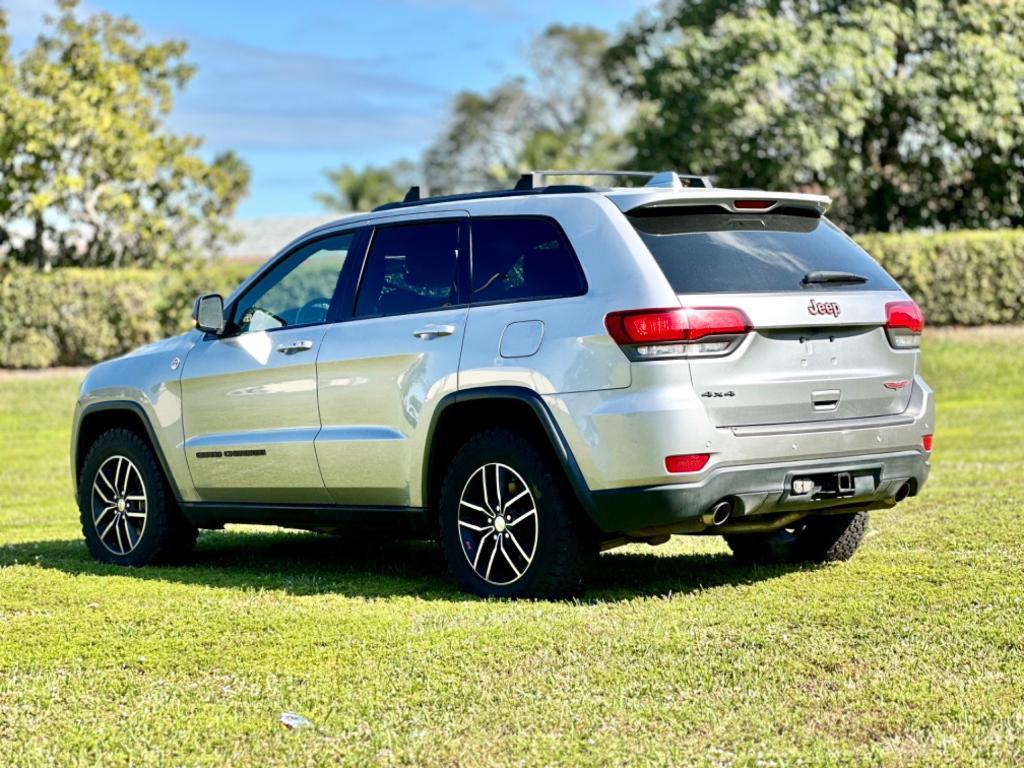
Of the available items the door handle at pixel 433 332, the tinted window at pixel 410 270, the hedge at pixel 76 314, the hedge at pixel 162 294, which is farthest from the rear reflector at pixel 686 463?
the hedge at pixel 76 314

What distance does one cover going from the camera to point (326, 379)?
26.5 feet

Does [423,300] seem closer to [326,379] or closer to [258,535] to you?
[326,379]

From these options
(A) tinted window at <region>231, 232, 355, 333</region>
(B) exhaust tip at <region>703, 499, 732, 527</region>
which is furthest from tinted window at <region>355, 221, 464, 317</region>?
(B) exhaust tip at <region>703, 499, 732, 527</region>

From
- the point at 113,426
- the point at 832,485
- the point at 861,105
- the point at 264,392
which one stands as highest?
the point at 861,105

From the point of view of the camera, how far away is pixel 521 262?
746 centimetres

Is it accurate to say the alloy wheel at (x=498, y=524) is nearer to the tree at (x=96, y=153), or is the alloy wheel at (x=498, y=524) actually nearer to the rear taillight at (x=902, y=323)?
the rear taillight at (x=902, y=323)

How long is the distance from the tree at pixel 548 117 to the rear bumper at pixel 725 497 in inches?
2179

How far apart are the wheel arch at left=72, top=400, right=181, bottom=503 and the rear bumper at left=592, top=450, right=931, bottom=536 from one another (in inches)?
129

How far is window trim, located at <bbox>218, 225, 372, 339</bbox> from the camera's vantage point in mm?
8258

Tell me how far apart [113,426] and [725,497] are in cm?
439

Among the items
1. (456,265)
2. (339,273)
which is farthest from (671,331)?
(339,273)

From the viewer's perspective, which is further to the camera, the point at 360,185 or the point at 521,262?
the point at 360,185

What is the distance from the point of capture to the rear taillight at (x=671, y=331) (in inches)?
265

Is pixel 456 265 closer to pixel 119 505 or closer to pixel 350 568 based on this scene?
pixel 350 568
